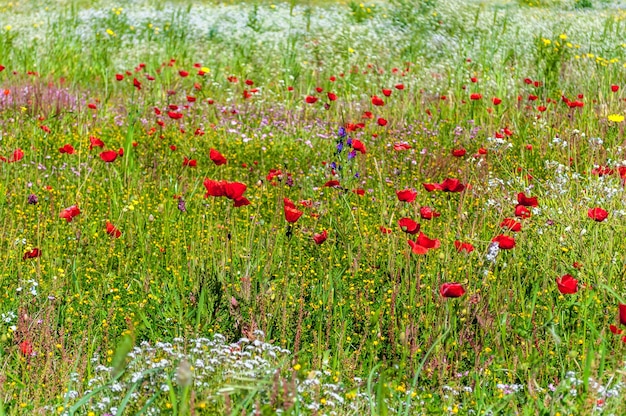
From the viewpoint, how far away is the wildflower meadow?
2.18 metres

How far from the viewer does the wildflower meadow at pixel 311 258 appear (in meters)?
2.18

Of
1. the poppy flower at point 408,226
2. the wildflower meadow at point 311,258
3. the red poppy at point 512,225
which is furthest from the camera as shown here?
the red poppy at point 512,225

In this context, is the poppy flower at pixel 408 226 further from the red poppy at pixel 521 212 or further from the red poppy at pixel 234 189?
the red poppy at pixel 234 189

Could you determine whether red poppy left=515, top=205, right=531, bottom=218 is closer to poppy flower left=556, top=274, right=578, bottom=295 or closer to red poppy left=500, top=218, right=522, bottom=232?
red poppy left=500, top=218, right=522, bottom=232

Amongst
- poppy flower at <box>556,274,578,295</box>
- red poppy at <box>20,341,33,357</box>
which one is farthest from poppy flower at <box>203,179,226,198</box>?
poppy flower at <box>556,274,578,295</box>

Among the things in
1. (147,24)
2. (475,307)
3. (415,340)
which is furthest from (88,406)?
(147,24)

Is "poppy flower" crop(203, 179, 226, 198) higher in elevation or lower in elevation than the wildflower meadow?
higher

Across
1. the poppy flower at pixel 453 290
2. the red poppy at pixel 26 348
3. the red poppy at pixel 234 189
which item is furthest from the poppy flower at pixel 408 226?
the red poppy at pixel 26 348

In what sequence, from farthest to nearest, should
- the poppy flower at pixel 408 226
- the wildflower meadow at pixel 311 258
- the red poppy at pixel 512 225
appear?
1. the red poppy at pixel 512 225
2. the poppy flower at pixel 408 226
3. the wildflower meadow at pixel 311 258

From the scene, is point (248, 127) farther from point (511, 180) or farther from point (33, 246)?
point (33, 246)

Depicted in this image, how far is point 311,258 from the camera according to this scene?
9.89 feet

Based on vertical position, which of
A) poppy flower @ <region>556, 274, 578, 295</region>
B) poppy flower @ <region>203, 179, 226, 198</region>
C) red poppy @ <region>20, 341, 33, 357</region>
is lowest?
red poppy @ <region>20, 341, 33, 357</region>

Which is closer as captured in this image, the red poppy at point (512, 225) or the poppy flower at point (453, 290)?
the poppy flower at point (453, 290)

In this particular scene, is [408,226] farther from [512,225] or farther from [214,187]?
[214,187]
